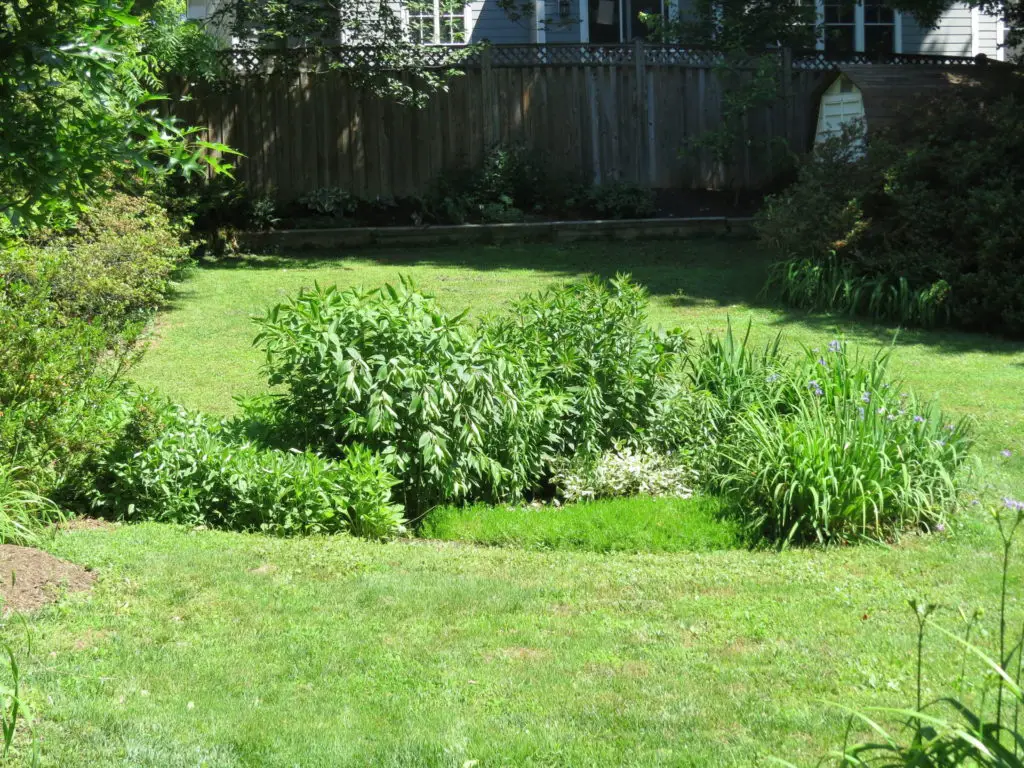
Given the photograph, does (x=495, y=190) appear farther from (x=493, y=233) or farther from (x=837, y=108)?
(x=837, y=108)

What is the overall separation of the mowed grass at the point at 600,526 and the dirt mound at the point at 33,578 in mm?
2205

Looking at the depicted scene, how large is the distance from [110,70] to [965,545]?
5295mm

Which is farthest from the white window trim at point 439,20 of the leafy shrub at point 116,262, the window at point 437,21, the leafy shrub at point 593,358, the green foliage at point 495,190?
the leafy shrub at point 593,358

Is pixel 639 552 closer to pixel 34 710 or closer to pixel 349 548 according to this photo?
pixel 349 548

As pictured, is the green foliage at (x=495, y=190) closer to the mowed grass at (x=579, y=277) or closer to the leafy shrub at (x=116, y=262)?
the mowed grass at (x=579, y=277)

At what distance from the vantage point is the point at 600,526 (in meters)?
6.90

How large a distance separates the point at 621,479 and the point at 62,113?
490 centimetres

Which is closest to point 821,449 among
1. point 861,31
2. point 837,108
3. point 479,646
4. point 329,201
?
point 479,646

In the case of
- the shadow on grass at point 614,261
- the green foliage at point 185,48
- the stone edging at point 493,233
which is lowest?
the shadow on grass at point 614,261

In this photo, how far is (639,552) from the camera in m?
6.67

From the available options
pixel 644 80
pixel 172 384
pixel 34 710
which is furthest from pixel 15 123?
pixel 644 80

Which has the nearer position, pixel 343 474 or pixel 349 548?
pixel 349 548

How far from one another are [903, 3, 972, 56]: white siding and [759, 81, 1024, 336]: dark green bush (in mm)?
10179

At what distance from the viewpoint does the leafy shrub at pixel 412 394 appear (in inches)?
275
